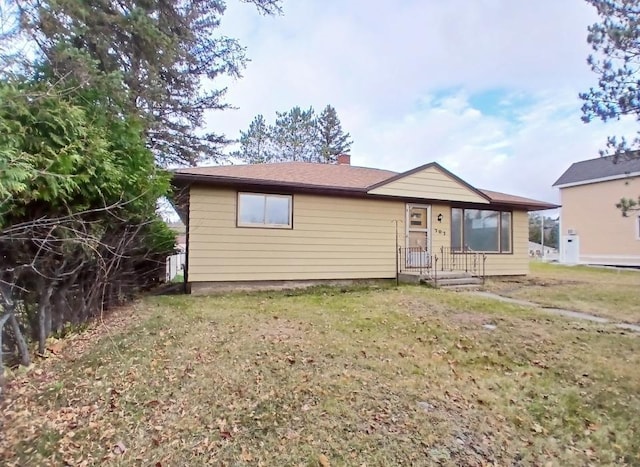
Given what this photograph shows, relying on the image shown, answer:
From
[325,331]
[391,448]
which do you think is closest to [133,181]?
[325,331]

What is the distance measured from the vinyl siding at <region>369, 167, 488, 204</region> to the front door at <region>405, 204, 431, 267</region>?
20.0 inches

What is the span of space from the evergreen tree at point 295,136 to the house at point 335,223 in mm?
21502

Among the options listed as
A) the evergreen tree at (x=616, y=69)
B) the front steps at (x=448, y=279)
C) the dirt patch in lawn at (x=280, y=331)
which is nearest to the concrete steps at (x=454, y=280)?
the front steps at (x=448, y=279)

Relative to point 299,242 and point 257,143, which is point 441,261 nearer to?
point 299,242

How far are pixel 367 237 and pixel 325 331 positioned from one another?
5231 mm

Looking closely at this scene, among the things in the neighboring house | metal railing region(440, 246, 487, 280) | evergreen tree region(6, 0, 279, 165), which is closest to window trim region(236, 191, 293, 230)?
evergreen tree region(6, 0, 279, 165)

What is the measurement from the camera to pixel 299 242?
9469 mm

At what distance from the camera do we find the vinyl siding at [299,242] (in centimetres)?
865

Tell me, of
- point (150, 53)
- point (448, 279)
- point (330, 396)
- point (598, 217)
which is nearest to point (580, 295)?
point (448, 279)

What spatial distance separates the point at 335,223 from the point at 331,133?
2550cm

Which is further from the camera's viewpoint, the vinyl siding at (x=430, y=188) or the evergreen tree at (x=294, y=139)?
the evergreen tree at (x=294, y=139)

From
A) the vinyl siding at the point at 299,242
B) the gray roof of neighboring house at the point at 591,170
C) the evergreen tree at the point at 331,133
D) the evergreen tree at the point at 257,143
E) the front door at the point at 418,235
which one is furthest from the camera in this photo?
the evergreen tree at the point at 331,133

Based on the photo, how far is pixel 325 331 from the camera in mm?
5219

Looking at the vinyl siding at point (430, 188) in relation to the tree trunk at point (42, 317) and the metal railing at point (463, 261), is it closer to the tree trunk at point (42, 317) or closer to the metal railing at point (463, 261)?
the metal railing at point (463, 261)
